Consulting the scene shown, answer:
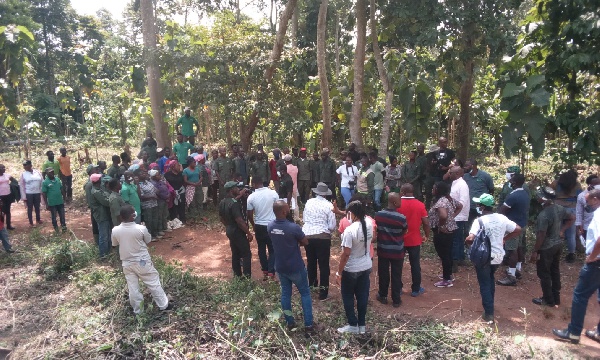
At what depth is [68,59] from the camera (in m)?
32.4

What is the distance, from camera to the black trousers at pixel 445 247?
21.2 ft

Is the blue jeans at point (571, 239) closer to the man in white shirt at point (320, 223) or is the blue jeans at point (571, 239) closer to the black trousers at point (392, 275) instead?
the black trousers at point (392, 275)

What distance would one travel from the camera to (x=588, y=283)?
4773 mm

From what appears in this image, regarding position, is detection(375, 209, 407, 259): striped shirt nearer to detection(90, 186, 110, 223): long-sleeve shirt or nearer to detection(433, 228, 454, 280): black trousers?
detection(433, 228, 454, 280): black trousers

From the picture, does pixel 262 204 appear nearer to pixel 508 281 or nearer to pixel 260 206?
pixel 260 206

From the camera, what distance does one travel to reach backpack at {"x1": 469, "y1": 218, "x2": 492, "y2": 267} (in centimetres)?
522

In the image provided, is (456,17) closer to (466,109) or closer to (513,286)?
(466,109)

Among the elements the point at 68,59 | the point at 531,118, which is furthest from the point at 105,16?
the point at 531,118

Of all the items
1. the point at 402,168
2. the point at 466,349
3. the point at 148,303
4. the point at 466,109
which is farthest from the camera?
the point at 466,109

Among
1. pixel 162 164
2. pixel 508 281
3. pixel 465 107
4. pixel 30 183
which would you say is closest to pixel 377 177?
pixel 508 281

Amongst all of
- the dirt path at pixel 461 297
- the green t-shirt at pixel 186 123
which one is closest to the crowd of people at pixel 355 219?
the dirt path at pixel 461 297

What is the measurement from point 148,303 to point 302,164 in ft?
16.7

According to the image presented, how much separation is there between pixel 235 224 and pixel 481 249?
124 inches

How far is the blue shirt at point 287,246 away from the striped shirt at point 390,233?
1217 millimetres
